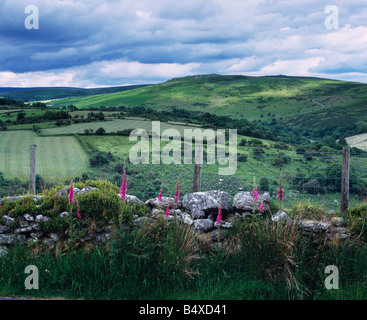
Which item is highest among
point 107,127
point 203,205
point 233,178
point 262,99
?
point 262,99

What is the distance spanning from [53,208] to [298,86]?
144295mm

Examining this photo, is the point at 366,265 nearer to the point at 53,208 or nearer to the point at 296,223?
the point at 296,223

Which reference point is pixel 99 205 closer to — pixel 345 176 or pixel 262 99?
pixel 345 176

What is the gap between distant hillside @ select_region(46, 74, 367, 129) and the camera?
106125 millimetres

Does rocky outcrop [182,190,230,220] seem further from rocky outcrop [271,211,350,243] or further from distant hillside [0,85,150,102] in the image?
distant hillside [0,85,150,102]

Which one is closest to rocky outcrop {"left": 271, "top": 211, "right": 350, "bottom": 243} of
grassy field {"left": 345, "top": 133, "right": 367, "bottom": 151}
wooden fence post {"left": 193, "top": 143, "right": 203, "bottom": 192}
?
wooden fence post {"left": 193, "top": 143, "right": 203, "bottom": 192}

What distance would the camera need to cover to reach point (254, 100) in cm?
12375

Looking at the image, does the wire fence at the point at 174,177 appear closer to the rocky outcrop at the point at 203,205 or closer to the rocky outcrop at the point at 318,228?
the rocky outcrop at the point at 203,205

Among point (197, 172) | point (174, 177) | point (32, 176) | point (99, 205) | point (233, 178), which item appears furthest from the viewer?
point (233, 178)

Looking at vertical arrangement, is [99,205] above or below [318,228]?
above

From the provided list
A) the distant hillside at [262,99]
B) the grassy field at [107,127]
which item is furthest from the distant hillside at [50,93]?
the grassy field at [107,127]

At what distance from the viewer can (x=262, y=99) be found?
4830 inches

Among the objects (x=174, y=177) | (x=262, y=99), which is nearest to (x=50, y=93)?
(x=262, y=99)
